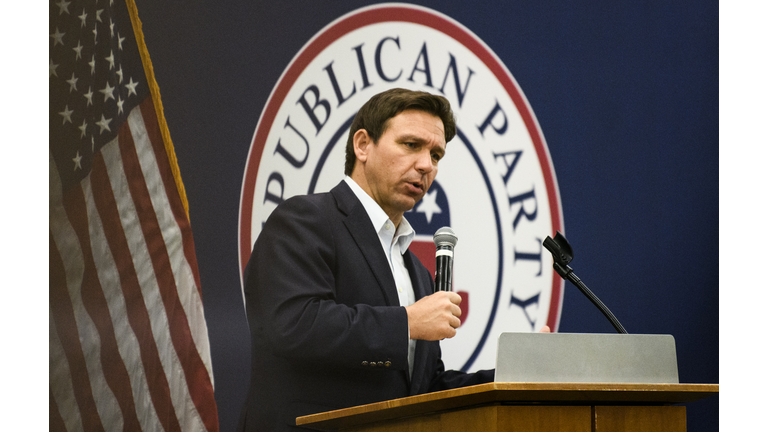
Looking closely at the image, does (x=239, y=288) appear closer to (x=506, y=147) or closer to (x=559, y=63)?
(x=506, y=147)

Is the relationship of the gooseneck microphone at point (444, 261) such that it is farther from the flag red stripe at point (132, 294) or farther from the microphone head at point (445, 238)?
the flag red stripe at point (132, 294)

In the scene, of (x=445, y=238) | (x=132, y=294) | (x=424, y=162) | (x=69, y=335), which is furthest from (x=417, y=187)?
(x=69, y=335)

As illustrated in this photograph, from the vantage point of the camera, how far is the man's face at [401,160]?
2.40m

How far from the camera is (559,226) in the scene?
10.7ft

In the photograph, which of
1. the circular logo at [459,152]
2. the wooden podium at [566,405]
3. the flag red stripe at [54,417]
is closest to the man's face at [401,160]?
the circular logo at [459,152]

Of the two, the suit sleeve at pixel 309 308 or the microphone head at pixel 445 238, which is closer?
the suit sleeve at pixel 309 308

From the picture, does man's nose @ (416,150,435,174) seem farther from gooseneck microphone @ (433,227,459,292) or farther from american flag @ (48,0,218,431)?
american flag @ (48,0,218,431)

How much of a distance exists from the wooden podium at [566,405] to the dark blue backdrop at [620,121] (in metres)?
1.86

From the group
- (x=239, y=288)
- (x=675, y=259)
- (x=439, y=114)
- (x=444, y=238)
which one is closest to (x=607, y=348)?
(x=444, y=238)

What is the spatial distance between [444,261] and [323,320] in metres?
0.41

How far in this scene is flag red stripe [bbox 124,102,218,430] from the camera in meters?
2.71

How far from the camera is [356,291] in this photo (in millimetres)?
2078

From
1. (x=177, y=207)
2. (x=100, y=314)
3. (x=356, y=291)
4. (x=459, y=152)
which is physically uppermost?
(x=459, y=152)

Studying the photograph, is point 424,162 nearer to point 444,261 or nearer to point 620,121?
point 444,261
